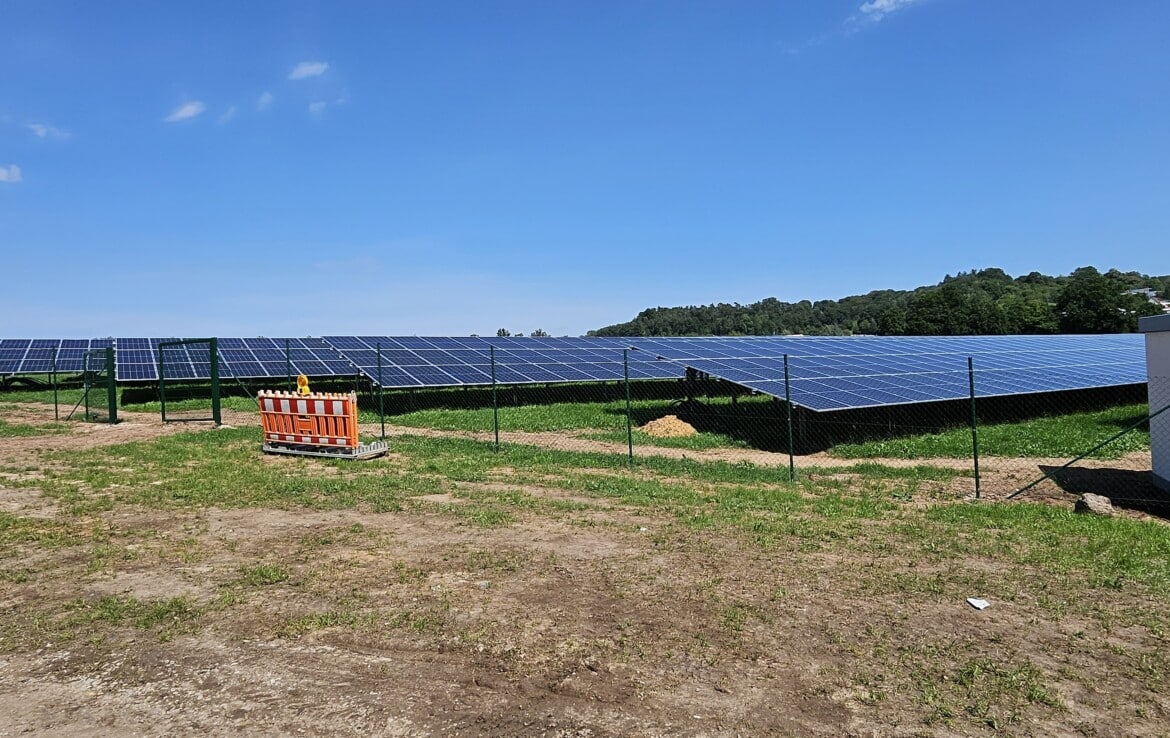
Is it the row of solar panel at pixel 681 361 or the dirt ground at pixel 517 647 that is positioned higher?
the row of solar panel at pixel 681 361

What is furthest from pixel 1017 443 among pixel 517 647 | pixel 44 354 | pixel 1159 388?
pixel 44 354

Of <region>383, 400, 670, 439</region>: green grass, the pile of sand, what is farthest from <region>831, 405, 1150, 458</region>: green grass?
<region>383, 400, 670, 439</region>: green grass

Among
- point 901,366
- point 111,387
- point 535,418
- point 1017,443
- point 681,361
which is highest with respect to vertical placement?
point 111,387

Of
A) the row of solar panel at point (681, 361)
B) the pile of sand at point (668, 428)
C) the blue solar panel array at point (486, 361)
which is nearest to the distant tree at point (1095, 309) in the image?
the row of solar panel at point (681, 361)

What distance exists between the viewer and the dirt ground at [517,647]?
3783 mm

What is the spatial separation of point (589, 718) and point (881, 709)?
1.62 m

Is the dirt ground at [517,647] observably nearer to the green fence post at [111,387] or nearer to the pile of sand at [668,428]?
the pile of sand at [668,428]

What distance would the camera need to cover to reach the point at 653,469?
12.6 m

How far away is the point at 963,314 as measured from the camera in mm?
91438

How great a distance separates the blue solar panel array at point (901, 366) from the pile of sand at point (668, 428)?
1616mm

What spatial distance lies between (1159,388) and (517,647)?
11244 millimetres

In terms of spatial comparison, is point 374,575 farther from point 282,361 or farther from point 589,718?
point 282,361

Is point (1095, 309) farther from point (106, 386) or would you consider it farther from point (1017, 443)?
point (106, 386)

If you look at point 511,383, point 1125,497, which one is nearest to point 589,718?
point 1125,497
